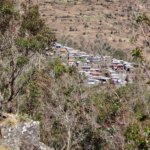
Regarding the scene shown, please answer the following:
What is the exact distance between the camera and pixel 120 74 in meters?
38.4

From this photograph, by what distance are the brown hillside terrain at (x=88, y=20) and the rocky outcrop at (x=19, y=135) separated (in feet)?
254

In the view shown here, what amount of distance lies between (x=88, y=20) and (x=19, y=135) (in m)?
94.7

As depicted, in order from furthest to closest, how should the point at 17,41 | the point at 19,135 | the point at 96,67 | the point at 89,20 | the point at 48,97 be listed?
the point at 89,20 < the point at 96,67 < the point at 48,97 < the point at 17,41 < the point at 19,135

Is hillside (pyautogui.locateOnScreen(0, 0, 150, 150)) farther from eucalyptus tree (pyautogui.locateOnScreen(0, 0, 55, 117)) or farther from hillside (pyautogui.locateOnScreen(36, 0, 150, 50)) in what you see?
hillside (pyautogui.locateOnScreen(36, 0, 150, 50))

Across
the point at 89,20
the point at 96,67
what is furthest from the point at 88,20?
the point at 96,67

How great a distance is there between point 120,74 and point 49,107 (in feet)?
32.9

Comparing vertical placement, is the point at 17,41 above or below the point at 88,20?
above

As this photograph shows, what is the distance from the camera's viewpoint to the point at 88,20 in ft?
359

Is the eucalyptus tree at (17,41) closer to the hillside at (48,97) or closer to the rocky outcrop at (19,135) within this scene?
the hillside at (48,97)

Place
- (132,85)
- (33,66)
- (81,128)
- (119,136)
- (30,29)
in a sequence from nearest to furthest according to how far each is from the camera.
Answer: (119,136), (30,29), (33,66), (81,128), (132,85)

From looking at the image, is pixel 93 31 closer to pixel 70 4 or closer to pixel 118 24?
pixel 118 24

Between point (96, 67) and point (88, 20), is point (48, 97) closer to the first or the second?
point (96, 67)

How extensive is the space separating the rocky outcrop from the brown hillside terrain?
7735 centimetres

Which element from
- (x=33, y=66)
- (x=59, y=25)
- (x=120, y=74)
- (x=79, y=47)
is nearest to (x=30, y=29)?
(x=33, y=66)
